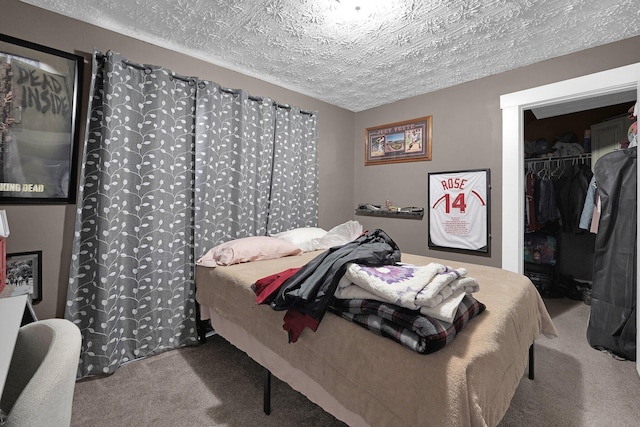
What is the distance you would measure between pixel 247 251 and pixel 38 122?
5.34 feet

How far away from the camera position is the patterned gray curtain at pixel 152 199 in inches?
81.6

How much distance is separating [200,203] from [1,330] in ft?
5.69

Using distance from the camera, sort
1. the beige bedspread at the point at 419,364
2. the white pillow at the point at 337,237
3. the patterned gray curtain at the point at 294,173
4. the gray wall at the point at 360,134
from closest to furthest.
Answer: the beige bedspread at the point at 419,364
the gray wall at the point at 360,134
the white pillow at the point at 337,237
the patterned gray curtain at the point at 294,173

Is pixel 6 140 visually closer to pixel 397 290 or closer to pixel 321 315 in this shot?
pixel 321 315

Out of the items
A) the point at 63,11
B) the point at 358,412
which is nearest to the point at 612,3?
the point at 358,412

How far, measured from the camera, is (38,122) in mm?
1927

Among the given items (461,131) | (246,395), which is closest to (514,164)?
(461,131)

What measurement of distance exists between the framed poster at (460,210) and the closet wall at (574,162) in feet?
6.00

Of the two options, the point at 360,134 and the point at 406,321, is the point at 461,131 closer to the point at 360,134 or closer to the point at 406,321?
the point at 360,134

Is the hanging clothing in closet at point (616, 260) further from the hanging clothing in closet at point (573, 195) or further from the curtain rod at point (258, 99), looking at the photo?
the curtain rod at point (258, 99)

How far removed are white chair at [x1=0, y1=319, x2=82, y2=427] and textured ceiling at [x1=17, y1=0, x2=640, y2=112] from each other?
6.53 feet

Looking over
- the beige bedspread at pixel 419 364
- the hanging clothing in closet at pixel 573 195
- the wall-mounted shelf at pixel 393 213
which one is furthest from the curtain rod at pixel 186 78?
the hanging clothing in closet at pixel 573 195

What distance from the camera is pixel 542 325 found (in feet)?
6.32

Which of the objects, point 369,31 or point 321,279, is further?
point 369,31
